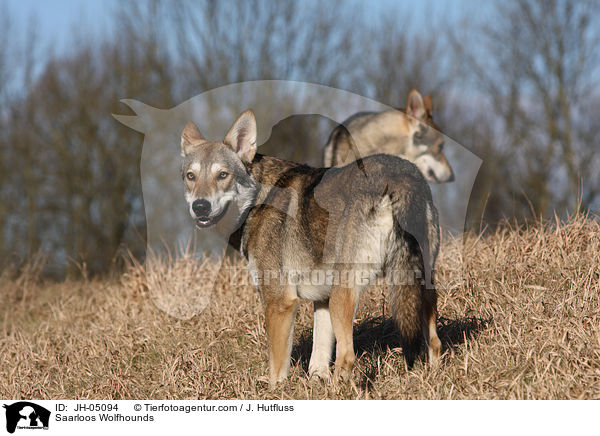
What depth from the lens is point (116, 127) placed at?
64.2ft

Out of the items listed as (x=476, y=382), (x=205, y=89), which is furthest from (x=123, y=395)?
(x=205, y=89)

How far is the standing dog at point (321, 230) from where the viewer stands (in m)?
4.55

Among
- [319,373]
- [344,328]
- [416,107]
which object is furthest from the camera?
[416,107]

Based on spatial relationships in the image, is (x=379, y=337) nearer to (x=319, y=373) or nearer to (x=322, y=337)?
(x=322, y=337)

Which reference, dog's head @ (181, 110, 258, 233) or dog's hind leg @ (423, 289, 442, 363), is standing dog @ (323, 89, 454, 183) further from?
dog's hind leg @ (423, 289, 442, 363)

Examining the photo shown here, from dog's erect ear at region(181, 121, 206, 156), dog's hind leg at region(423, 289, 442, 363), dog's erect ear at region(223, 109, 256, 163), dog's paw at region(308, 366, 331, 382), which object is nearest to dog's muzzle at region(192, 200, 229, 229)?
dog's erect ear at region(223, 109, 256, 163)

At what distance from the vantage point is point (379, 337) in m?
5.89

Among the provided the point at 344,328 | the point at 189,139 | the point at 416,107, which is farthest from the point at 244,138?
the point at 416,107

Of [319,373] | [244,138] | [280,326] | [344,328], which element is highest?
[244,138]

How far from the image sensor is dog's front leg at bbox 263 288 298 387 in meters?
4.84
